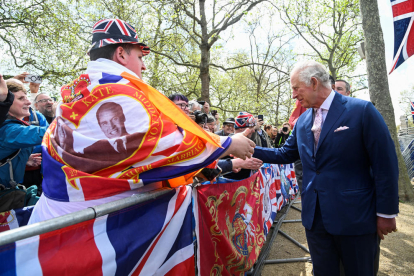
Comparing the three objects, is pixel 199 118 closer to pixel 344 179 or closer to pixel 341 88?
pixel 341 88

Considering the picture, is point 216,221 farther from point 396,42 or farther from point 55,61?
point 55,61

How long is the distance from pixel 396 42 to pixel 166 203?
4.07 m

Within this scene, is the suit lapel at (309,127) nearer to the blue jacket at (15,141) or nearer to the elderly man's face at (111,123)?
the elderly man's face at (111,123)

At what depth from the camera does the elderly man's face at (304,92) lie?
2.30m

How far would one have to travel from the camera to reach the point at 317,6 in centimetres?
1650

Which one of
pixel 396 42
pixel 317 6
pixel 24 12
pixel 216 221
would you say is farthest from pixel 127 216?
pixel 317 6

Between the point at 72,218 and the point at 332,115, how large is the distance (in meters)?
1.97

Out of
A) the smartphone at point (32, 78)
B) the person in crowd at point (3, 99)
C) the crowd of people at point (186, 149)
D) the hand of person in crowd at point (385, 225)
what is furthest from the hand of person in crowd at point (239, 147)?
the smartphone at point (32, 78)

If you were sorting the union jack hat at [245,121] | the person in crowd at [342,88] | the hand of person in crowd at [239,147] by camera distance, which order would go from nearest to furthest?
the hand of person in crowd at [239,147], the person in crowd at [342,88], the union jack hat at [245,121]

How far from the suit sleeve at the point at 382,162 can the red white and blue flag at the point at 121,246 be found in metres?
1.39

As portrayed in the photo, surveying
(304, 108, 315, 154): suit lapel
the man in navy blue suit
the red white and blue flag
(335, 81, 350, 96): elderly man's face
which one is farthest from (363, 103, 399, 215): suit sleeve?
(335, 81, 350, 96): elderly man's face

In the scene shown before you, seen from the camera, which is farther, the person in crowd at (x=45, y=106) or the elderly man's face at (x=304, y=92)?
the person in crowd at (x=45, y=106)

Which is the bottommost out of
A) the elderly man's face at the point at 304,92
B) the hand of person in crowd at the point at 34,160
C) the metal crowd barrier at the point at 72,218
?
the metal crowd barrier at the point at 72,218

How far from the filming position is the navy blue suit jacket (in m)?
1.97
